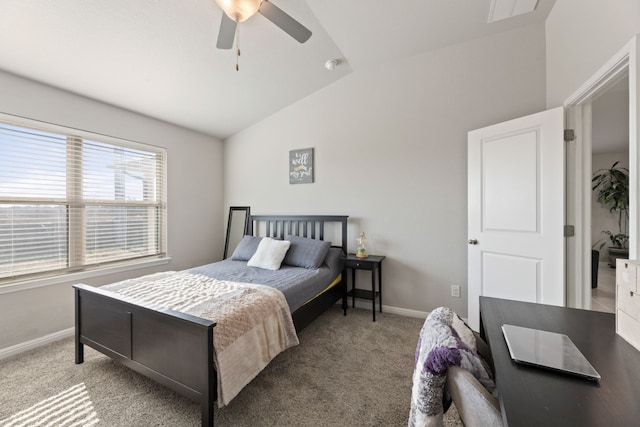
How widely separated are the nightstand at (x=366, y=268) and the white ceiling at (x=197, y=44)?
2207 millimetres

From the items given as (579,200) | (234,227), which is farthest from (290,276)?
(579,200)

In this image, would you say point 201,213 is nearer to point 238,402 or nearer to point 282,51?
point 282,51

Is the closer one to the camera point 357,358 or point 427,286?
point 357,358

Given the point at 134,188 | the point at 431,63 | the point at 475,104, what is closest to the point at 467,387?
the point at 475,104

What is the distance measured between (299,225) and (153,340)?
85.3 inches

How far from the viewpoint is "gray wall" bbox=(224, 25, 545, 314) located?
2.61 meters

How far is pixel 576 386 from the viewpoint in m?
0.72

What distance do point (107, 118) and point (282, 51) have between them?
2.00 m

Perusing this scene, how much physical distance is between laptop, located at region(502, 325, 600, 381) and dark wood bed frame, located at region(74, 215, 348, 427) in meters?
1.35

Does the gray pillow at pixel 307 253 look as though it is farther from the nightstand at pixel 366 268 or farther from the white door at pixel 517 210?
the white door at pixel 517 210

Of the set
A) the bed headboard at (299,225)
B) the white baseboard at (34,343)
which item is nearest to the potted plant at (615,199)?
the bed headboard at (299,225)

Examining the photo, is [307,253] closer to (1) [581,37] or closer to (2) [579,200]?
(2) [579,200]

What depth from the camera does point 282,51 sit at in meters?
2.57

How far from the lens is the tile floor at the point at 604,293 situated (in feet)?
9.99
